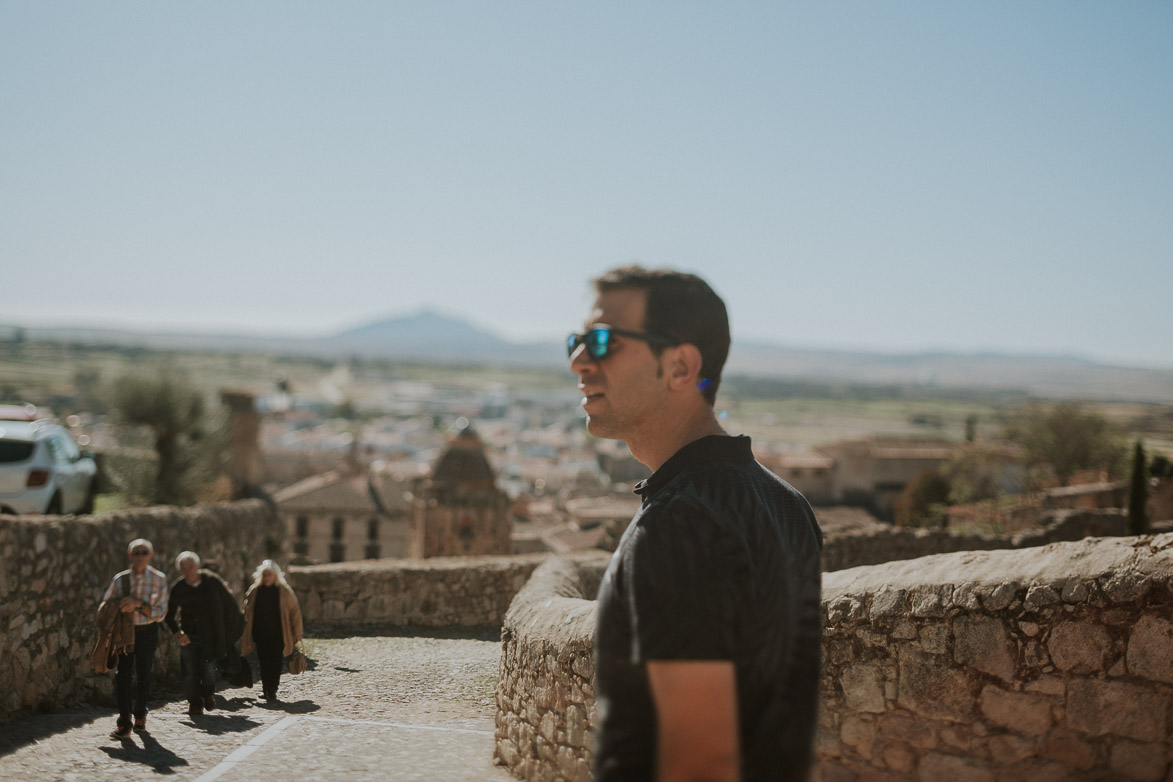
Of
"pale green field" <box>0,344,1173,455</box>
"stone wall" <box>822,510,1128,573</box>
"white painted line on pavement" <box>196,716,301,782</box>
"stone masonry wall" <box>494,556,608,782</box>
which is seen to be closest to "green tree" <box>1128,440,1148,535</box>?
"stone wall" <box>822,510,1128,573</box>

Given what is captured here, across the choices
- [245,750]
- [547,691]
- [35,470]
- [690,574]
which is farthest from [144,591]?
[690,574]

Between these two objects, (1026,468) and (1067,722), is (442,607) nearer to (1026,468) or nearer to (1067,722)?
(1067,722)

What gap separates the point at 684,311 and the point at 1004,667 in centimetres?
301

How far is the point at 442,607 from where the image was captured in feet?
45.0

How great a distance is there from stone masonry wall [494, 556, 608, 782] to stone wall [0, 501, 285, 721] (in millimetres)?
3797

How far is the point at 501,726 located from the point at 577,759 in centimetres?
141

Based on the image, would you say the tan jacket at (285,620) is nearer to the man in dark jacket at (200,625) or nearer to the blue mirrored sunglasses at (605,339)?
the man in dark jacket at (200,625)

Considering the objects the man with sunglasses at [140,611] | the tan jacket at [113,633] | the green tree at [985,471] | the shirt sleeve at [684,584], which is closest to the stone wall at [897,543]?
the man with sunglasses at [140,611]

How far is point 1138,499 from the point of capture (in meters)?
17.5

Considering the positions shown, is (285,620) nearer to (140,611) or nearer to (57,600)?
(140,611)

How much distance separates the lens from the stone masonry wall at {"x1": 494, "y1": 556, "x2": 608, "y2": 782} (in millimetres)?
5621

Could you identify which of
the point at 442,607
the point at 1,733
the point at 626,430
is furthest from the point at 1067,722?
the point at 442,607

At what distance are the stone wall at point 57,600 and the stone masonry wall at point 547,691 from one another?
380 centimetres

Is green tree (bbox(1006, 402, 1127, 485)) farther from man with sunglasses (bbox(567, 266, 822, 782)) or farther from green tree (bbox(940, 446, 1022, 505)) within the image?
man with sunglasses (bbox(567, 266, 822, 782))
